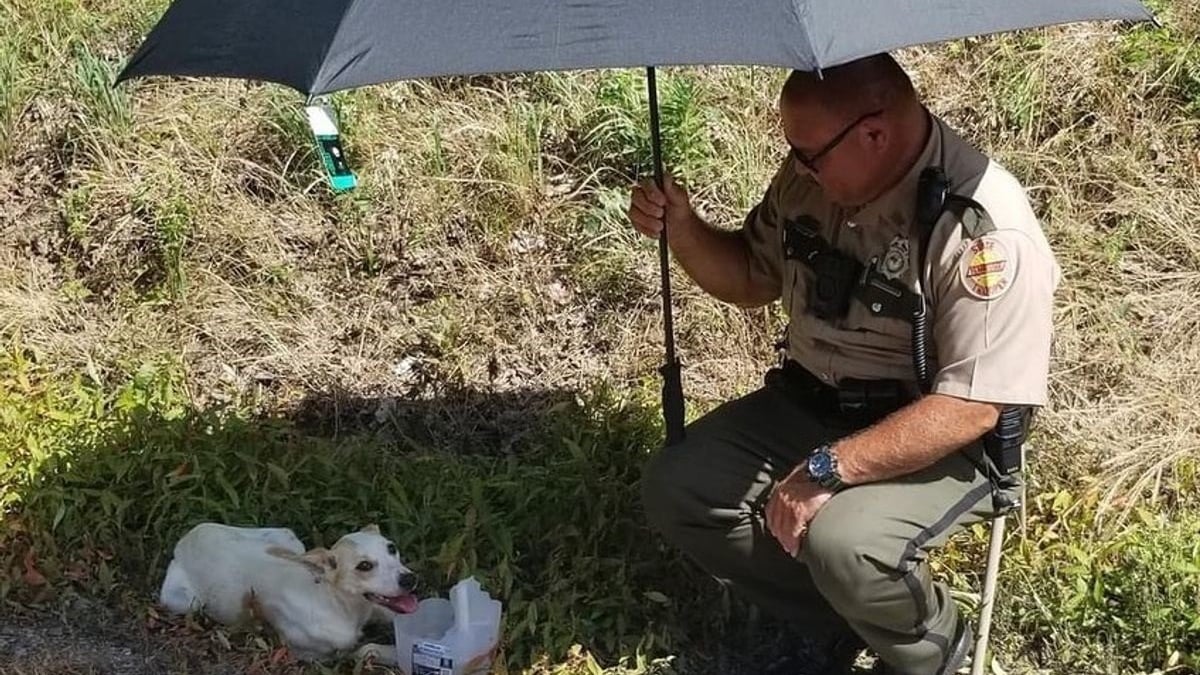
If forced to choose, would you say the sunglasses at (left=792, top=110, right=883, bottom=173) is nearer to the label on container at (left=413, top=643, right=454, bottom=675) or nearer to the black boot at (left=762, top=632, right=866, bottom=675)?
the black boot at (left=762, top=632, right=866, bottom=675)

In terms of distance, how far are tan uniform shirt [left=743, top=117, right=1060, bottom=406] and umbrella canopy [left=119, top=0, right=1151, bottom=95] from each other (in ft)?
1.61

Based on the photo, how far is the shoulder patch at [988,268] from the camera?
282 cm

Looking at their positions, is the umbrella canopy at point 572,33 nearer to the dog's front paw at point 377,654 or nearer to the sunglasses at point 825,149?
the sunglasses at point 825,149

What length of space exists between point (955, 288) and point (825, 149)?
42 centimetres

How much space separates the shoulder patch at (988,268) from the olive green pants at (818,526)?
0.48 m

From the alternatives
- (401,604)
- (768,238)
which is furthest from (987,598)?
(401,604)

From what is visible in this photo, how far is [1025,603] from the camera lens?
145 inches

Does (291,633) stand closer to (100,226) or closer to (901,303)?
(901,303)

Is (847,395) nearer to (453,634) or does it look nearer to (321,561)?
(453,634)

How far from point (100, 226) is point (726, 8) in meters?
3.72

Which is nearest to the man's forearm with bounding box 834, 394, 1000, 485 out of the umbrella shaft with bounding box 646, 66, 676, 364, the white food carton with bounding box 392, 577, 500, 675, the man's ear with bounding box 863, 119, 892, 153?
the man's ear with bounding box 863, 119, 892, 153

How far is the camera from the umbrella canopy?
2242mm

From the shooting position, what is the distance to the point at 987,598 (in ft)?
11.1

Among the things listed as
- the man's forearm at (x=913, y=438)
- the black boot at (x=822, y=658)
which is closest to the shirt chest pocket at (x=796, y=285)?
the man's forearm at (x=913, y=438)
